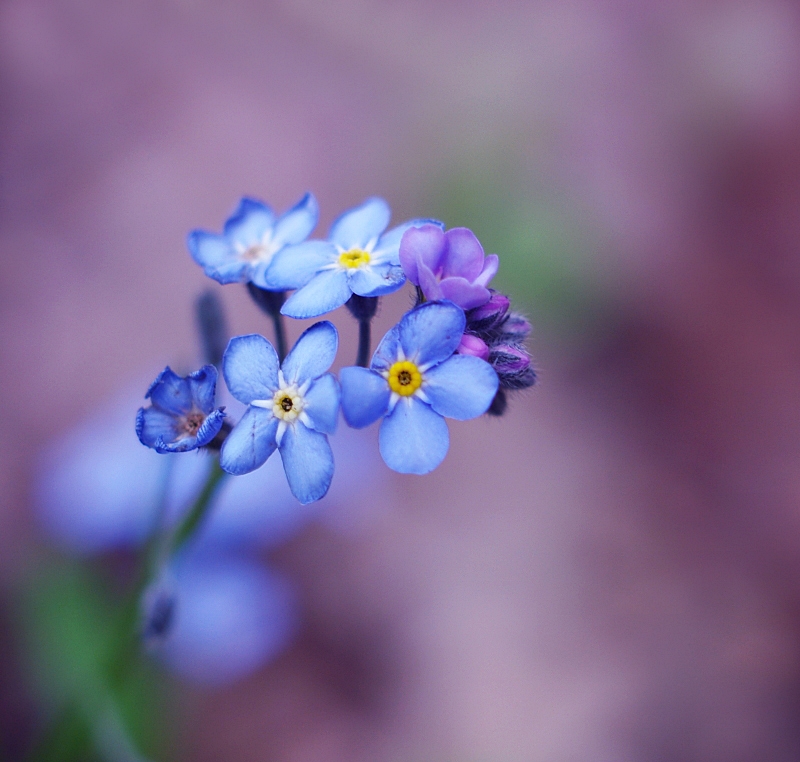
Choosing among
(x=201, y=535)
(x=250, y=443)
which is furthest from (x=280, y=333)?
(x=201, y=535)

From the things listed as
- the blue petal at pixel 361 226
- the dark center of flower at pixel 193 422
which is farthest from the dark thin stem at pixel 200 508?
the blue petal at pixel 361 226

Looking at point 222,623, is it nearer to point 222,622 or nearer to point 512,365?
point 222,622

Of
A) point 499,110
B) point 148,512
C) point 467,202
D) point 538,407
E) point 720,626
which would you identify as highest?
point 499,110

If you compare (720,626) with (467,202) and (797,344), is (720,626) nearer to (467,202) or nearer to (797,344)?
(797,344)

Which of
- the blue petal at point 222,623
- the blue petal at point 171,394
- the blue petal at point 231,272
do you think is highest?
the blue petal at point 231,272

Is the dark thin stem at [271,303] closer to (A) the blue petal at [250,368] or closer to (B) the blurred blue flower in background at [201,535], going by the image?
(A) the blue petal at [250,368]

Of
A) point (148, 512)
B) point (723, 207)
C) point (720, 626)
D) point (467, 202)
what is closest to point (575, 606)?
point (720, 626)

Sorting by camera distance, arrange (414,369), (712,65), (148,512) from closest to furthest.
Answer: (414,369) < (148,512) < (712,65)
